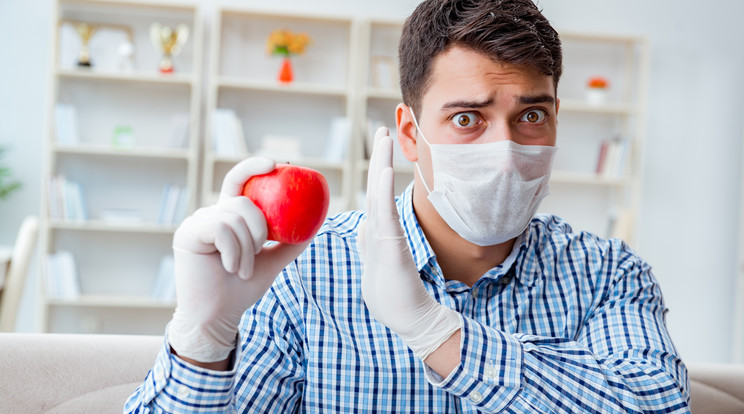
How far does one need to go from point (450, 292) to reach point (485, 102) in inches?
12.9

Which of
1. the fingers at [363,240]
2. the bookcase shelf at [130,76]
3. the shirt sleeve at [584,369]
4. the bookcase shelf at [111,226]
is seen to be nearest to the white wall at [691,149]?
the bookcase shelf at [130,76]

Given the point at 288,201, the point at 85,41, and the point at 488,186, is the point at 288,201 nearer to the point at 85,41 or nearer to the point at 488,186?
the point at 488,186

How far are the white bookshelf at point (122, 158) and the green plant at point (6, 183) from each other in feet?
0.78

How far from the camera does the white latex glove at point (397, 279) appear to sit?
0.91m

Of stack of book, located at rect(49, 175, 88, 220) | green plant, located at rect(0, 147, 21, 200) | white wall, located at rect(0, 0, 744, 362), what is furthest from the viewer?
A: white wall, located at rect(0, 0, 744, 362)

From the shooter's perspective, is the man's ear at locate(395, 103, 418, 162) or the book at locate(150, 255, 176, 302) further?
the book at locate(150, 255, 176, 302)

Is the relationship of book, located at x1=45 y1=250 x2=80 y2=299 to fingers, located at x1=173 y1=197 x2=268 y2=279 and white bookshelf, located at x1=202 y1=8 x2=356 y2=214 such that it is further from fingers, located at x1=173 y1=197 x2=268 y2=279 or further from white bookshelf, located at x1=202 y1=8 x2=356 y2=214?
fingers, located at x1=173 y1=197 x2=268 y2=279

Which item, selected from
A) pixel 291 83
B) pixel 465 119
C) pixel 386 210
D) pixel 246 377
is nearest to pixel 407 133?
pixel 465 119

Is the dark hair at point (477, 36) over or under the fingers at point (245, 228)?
over

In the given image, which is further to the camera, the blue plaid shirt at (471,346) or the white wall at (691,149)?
the white wall at (691,149)

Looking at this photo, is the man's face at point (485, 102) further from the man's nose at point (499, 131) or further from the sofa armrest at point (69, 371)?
the sofa armrest at point (69, 371)

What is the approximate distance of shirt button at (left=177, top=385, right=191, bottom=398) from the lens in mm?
849

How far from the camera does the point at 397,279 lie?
0.91 m

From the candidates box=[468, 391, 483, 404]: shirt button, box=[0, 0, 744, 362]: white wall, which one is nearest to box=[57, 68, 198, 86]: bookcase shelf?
box=[0, 0, 744, 362]: white wall
